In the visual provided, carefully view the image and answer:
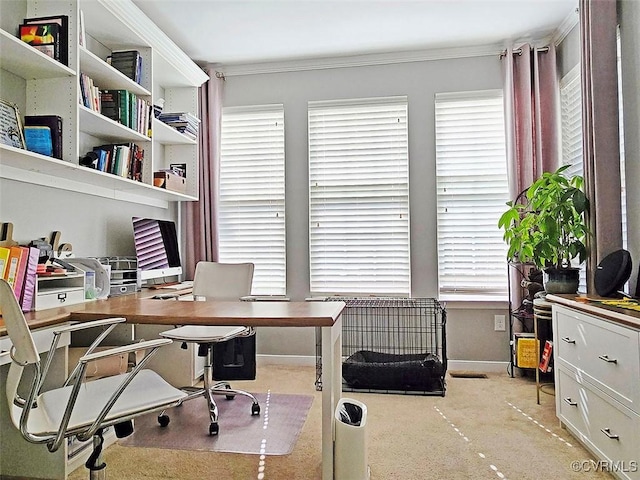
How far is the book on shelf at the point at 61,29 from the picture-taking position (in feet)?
7.54

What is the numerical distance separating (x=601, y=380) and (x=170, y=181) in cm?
296

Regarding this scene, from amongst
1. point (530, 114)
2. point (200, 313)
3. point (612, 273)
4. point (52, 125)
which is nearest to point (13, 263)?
point (52, 125)

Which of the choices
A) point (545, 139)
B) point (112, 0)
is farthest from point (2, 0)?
point (545, 139)

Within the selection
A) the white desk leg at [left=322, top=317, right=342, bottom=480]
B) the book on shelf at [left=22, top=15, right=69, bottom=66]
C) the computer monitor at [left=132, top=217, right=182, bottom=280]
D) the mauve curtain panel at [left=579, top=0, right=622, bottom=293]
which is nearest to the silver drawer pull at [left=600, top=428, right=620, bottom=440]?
the mauve curtain panel at [left=579, top=0, right=622, bottom=293]

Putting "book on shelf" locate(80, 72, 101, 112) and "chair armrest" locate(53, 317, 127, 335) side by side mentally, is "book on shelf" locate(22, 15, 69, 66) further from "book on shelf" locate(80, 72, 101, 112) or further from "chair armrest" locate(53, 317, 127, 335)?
"chair armrest" locate(53, 317, 127, 335)

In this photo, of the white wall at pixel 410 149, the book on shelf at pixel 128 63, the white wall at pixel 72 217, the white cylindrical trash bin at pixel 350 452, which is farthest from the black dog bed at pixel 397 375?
the book on shelf at pixel 128 63

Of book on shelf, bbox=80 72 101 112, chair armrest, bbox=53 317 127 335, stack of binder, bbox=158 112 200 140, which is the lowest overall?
chair armrest, bbox=53 317 127 335

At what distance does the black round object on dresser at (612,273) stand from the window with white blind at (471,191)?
1258 millimetres

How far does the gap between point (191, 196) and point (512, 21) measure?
2.80 m

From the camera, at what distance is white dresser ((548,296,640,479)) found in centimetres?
178

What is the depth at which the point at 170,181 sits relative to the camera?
134 inches

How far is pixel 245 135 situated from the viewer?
13.4 feet

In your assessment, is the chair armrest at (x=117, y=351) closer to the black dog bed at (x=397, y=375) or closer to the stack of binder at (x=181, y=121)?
the black dog bed at (x=397, y=375)

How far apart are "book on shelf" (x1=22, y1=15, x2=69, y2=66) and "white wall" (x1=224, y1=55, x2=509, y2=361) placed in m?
1.86
